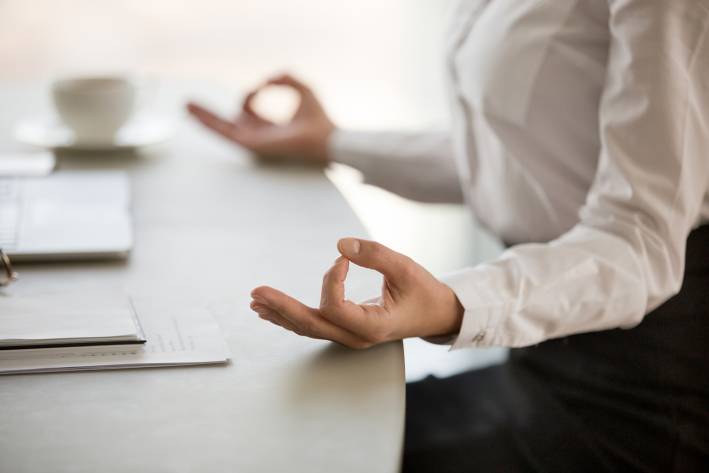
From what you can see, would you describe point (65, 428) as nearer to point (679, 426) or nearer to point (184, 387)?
point (184, 387)

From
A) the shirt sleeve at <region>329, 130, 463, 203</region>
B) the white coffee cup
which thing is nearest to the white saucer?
the white coffee cup

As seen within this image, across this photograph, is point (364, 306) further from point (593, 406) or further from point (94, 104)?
point (94, 104)

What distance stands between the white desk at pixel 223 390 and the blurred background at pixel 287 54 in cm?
135

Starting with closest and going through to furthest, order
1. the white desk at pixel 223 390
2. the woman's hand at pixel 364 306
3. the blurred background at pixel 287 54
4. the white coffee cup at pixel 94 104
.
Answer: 1. the white desk at pixel 223 390
2. the woman's hand at pixel 364 306
3. the white coffee cup at pixel 94 104
4. the blurred background at pixel 287 54

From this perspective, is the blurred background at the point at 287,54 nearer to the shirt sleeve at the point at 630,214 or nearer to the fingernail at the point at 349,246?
the shirt sleeve at the point at 630,214

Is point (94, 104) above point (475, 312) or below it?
above

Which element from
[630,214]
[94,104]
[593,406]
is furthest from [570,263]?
[94,104]

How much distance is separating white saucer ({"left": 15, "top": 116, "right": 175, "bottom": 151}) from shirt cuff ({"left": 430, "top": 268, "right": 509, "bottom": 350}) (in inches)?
23.8

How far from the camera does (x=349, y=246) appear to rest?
65cm

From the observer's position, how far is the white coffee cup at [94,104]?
1.13 m

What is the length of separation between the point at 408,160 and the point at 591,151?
1.17 feet

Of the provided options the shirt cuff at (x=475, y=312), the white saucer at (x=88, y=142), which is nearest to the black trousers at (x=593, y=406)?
the shirt cuff at (x=475, y=312)

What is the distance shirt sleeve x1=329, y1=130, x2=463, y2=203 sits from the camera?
1.18 m

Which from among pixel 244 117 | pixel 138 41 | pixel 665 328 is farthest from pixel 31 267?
pixel 138 41
